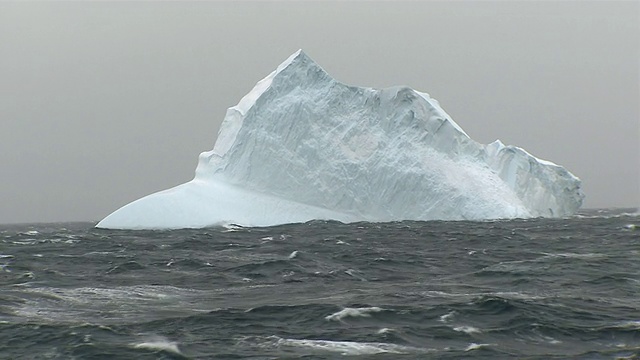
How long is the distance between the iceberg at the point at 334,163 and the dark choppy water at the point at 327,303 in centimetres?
2117

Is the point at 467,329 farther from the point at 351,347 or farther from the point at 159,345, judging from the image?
the point at 159,345

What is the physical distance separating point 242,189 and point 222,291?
31.5 m

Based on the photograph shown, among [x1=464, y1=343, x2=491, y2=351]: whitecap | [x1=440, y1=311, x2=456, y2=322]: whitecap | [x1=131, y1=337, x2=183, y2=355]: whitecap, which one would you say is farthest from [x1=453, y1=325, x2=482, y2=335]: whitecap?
[x1=131, y1=337, x2=183, y2=355]: whitecap

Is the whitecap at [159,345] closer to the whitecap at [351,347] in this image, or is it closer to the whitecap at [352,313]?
the whitecap at [351,347]

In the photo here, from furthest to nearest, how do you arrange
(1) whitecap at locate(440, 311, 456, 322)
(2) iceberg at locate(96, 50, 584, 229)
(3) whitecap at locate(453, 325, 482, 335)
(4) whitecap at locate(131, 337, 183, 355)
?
1. (2) iceberg at locate(96, 50, 584, 229)
2. (1) whitecap at locate(440, 311, 456, 322)
3. (3) whitecap at locate(453, 325, 482, 335)
4. (4) whitecap at locate(131, 337, 183, 355)

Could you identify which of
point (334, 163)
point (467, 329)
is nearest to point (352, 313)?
point (467, 329)

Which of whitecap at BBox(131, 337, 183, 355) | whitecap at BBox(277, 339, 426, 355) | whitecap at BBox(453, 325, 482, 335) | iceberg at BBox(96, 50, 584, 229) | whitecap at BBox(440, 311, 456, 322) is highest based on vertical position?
iceberg at BBox(96, 50, 584, 229)

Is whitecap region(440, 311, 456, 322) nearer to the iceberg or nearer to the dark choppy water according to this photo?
the dark choppy water

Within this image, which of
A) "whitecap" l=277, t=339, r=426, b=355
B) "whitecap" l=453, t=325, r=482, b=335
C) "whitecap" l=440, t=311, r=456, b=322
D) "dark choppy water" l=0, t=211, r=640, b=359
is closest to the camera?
"whitecap" l=277, t=339, r=426, b=355

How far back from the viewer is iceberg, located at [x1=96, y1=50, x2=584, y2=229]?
4684cm

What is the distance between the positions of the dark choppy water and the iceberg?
21167 mm

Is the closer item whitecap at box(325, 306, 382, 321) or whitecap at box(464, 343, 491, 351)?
whitecap at box(464, 343, 491, 351)

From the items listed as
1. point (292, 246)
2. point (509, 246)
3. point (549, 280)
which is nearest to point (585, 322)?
point (549, 280)

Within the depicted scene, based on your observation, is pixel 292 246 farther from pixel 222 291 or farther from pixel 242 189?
pixel 242 189
